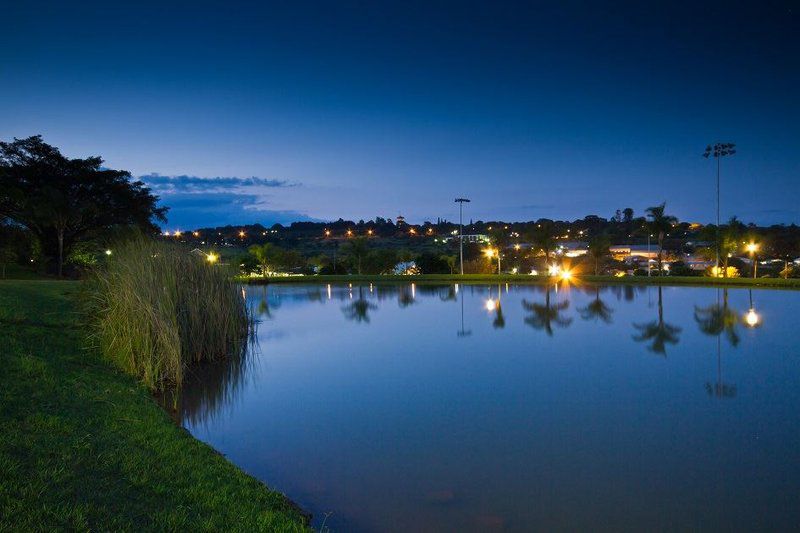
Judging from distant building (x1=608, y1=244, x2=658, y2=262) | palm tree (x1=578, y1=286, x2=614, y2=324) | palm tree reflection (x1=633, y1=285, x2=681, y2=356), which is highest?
distant building (x1=608, y1=244, x2=658, y2=262)

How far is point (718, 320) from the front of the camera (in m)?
16.3

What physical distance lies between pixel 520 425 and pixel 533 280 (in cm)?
3007

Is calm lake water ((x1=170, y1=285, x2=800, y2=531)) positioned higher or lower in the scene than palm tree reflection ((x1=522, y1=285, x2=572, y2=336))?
lower

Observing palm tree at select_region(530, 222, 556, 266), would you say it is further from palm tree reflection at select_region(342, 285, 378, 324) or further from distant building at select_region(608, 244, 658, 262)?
palm tree reflection at select_region(342, 285, 378, 324)

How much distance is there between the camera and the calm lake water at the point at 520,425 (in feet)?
15.9

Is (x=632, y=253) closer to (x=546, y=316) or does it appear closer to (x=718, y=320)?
(x=718, y=320)

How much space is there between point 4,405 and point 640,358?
10.1m

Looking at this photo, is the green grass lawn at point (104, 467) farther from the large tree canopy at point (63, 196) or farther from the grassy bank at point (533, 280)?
the grassy bank at point (533, 280)

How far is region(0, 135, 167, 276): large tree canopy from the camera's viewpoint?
28.4m

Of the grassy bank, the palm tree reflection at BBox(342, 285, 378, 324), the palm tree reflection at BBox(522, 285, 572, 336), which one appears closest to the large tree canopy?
the grassy bank

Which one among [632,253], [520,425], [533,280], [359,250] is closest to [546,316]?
[520,425]

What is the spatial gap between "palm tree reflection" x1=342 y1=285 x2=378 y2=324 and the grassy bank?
13244mm

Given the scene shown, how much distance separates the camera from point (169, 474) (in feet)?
15.0

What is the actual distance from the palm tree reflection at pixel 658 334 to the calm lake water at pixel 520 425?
0.46 feet
